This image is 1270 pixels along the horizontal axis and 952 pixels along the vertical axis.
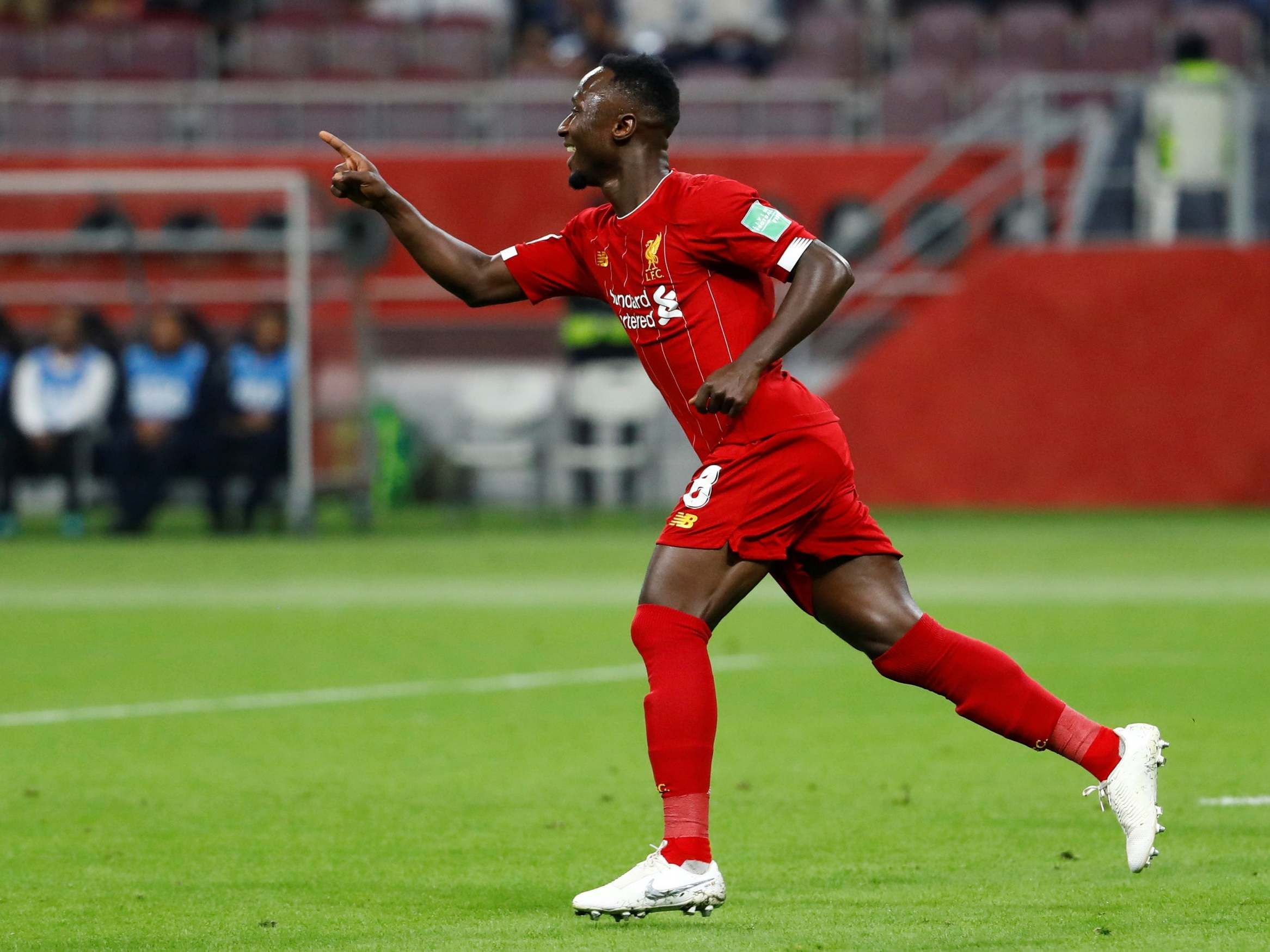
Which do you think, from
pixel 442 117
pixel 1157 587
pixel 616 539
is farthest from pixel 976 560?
pixel 442 117

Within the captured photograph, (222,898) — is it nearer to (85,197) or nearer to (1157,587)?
(1157,587)

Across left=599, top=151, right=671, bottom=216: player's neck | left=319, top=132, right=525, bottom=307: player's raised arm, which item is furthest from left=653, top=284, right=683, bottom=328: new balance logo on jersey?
left=319, top=132, right=525, bottom=307: player's raised arm

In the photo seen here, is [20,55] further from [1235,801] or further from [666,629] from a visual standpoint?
[666,629]

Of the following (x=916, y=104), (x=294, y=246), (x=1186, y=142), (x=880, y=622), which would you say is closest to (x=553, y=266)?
(x=880, y=622)

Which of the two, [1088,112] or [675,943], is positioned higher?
[1088,112]

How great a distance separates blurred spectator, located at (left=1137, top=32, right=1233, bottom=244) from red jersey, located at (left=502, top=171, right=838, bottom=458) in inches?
661

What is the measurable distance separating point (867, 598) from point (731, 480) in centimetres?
49

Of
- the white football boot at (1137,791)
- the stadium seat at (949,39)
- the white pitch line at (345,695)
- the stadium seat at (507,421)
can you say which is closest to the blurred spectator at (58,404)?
the stadium seat at (507,421)

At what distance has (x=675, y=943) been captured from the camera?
4.60 metres

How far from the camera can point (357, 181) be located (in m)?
5.51

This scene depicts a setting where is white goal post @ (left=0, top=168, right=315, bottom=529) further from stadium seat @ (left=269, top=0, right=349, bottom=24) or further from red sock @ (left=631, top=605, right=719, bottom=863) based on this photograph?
red sock @ (left=631, top=605, right=719, bottom=863)

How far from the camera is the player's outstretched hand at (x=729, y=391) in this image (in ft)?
16.1

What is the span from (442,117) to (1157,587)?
1237 centimetres

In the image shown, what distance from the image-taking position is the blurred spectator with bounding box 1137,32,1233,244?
69.3 ft
